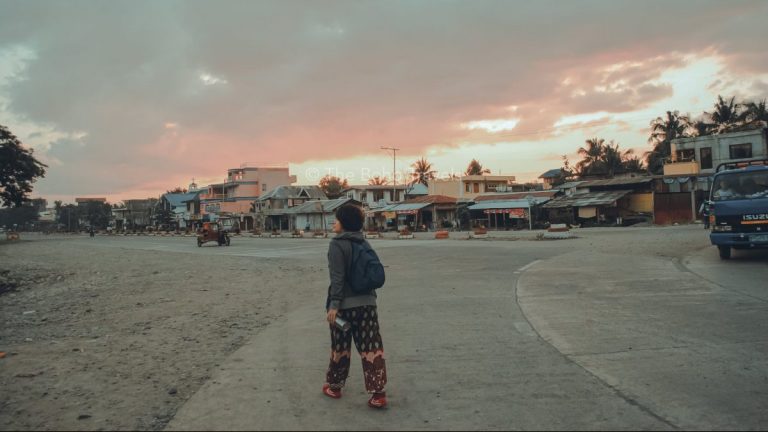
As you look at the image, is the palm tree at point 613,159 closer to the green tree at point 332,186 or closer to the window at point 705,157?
the window at point 705,157

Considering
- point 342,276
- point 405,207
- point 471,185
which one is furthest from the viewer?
point 471,185

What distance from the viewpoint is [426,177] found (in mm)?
84312

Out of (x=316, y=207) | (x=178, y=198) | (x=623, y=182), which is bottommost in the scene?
(x=316, y=207)

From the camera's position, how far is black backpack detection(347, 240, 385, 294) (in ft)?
13.3

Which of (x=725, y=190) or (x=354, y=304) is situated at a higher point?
(x=725, y=190)

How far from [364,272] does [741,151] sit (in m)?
48.5

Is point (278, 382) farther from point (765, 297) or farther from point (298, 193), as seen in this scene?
point (298, 193)

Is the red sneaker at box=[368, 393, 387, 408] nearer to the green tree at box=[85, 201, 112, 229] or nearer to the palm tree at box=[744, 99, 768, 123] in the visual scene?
the palm tree at box=[744, 99, 768, 123]

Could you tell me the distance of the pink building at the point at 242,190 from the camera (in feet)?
290

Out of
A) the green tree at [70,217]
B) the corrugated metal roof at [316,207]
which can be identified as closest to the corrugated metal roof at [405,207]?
the corrugated metal roof at [316,207]

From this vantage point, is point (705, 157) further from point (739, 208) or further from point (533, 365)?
point (533, 365)

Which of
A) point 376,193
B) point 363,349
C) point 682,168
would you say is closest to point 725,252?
Result: point 363,349

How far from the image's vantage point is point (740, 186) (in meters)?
12.8

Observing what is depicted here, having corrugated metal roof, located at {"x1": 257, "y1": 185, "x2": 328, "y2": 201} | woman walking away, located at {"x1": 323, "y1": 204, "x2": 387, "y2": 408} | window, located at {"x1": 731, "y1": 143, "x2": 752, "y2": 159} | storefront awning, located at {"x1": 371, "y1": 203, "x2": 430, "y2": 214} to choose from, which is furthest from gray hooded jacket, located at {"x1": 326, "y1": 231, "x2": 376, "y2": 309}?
corrugated metal roof, located at {"x1": 257, "y1": 185, "x2": 328, "y2": 201}
